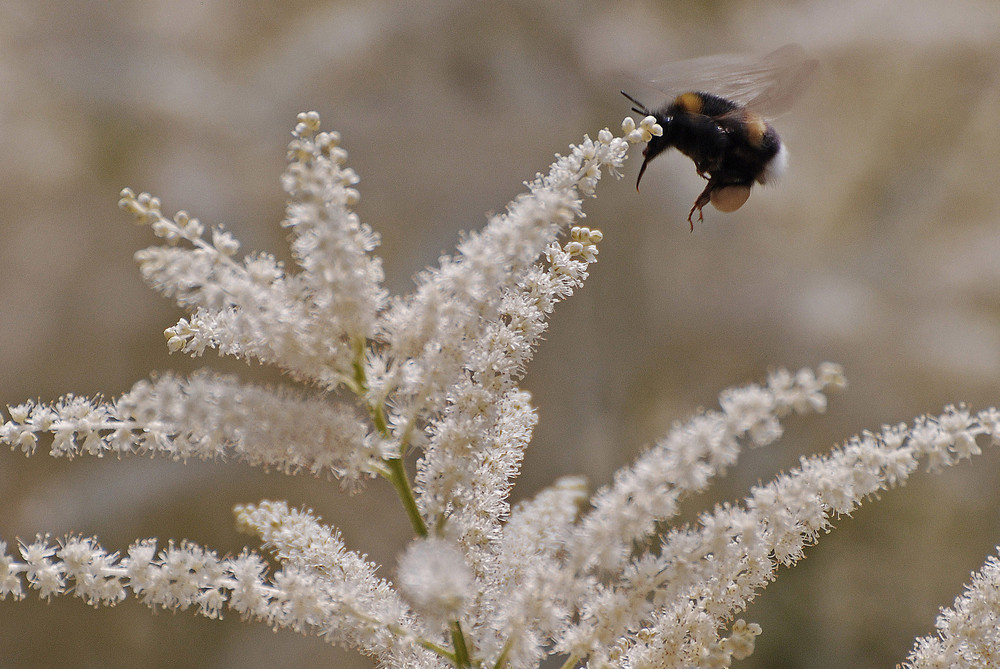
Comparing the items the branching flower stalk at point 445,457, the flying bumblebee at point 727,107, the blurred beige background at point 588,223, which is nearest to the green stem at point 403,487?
the branching flower stalk at point 445,457

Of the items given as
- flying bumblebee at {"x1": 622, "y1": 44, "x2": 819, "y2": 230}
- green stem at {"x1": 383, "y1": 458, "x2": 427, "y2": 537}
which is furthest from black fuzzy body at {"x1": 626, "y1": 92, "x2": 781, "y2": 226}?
green stem at {"x1": 383, "y1": 458, "x2": 427, "y2": 537}

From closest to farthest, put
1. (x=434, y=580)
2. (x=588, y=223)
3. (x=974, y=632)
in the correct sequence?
(x=434, y=580) → (x=974, y=632) → (x=588, y=223)

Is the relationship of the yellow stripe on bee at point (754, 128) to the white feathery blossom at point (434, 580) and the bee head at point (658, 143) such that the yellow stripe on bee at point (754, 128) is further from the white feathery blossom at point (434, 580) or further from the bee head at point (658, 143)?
the white feathery blossom at point (434, 580)

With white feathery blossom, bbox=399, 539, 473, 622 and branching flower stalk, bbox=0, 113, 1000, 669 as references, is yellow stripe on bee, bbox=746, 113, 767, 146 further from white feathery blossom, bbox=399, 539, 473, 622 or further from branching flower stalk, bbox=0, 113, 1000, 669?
white feathery blossom, bbox=399, 539, 473, 622

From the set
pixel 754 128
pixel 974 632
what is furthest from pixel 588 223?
pixel 974 632

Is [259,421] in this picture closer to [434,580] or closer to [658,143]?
[434,580]
